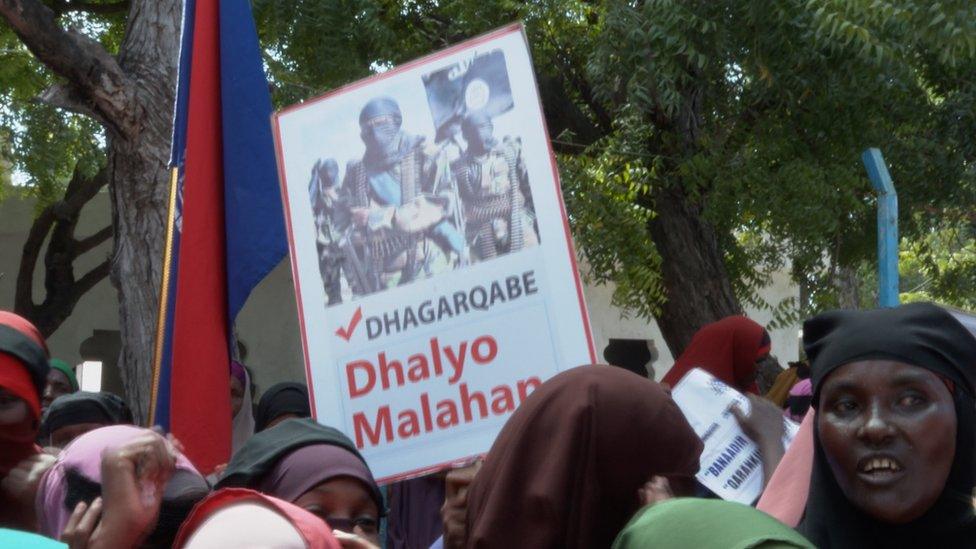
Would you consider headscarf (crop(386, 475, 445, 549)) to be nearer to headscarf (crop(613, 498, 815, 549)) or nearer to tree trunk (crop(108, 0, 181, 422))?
tree trunk (crop(108, 0, 181, 422))

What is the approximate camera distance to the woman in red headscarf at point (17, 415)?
10.6 ft

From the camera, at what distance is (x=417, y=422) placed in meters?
3.84

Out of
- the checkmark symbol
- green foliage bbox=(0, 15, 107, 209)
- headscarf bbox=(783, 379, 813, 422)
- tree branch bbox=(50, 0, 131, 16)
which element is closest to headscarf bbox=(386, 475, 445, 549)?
the checkmark symbol

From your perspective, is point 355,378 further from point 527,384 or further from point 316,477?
point 316,477

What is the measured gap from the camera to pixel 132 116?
609cm

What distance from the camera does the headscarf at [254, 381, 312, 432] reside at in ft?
17.0

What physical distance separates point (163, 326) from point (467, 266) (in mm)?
1180

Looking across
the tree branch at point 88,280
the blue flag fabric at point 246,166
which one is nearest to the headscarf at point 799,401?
the blue flag fabric at point 246,166

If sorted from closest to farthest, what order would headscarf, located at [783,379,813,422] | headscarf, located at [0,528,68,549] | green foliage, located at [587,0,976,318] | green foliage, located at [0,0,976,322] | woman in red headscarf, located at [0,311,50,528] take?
headscarf, located at [0,528,68,549] < woman in red headscarf, located at [0,311,50,528] < headscarf, located at [783,379,813,422] < green foliage, located at [587,0,976,318] < green foliage, located at [0,0,976,322]

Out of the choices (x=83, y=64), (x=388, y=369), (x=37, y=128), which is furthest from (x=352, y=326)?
(x=37, y=128)

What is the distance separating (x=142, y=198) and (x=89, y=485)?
333 cm

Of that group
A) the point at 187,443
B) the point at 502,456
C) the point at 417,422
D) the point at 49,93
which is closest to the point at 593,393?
the point at 502,456

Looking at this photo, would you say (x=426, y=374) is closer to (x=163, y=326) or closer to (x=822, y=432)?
(x=163, y=326)

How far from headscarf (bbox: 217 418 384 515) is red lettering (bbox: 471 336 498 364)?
0.79 metres
